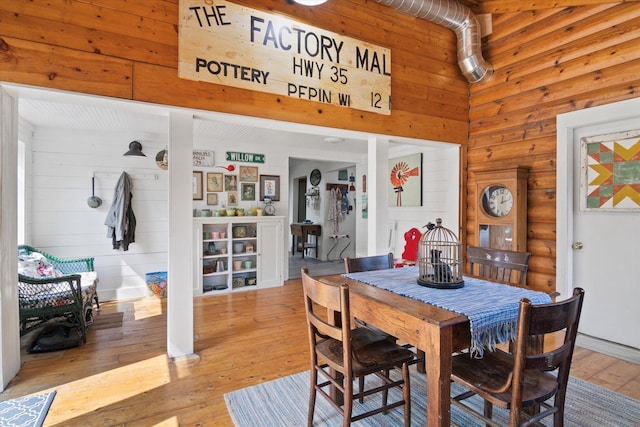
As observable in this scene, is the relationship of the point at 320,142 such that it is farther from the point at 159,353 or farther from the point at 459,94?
the point at 159,353

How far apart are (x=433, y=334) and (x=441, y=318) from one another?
76mm

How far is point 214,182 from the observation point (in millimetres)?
5137

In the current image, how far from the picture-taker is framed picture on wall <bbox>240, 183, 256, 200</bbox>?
211 inches

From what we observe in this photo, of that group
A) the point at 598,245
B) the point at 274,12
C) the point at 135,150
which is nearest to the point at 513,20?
the point at 598,245

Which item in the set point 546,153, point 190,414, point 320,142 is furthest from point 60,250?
point 546,153

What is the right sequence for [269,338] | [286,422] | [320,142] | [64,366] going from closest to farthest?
[286,422] < [64,366] < [269,338] < [320,142]

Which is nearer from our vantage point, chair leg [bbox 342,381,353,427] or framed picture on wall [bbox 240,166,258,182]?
chair leg [bbox 342,381,353,427]

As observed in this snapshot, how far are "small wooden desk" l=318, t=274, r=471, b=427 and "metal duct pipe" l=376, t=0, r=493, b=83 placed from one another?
282 centimetres

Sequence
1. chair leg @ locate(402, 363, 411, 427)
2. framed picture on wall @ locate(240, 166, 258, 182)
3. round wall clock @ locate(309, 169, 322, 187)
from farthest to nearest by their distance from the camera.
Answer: round wall clock @ locate(309, 169, 322, 187), framed picture on wall @ locate(240, 166, 258, 182), chair leg @ locate(402, 363, 411, 427)

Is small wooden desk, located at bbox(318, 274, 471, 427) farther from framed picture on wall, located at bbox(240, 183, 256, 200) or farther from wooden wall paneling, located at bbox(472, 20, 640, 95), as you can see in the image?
framed picture on wall, located at bbox(240, 183, 256, 200)

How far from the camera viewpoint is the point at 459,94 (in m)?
4.02

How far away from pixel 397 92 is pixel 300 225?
4.99 metres

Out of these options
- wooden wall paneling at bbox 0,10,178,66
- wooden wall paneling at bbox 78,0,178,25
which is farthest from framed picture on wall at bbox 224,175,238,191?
wooden wall paneling at bbox 78,0,178,25

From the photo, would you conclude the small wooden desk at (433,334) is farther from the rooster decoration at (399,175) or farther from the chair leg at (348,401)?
the rooster decoration at (399,175)
